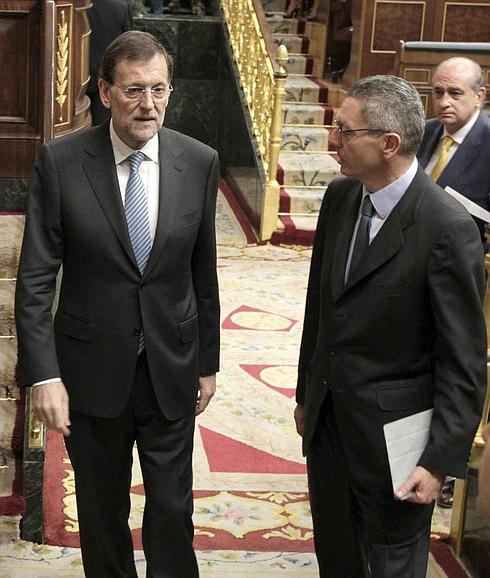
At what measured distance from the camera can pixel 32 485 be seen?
14.6ft

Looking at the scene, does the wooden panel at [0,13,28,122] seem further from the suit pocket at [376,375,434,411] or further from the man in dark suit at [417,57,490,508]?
the suit pocket at [376,375,434,411]

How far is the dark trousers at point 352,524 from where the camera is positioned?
3.18 m

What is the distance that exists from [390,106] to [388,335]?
1.95ft

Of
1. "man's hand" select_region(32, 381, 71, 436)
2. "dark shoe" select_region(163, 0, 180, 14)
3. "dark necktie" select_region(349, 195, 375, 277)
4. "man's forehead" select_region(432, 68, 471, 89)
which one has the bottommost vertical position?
"man's hand" select_region(32, 381, 71, 436)

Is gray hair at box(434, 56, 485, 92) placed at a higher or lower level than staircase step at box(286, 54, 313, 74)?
higher

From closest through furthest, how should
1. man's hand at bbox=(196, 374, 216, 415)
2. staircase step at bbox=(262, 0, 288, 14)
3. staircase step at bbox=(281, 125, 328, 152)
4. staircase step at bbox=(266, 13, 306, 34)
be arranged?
1. man's hand at bbox=(196, 374, 216, 415)
2. staircase step at bbox=(281, 125, 328, 152)
3. staircase step at bbox=(266, 13, 306, 34)
4. staircase step at bbox=(262, 0, 288, 14)

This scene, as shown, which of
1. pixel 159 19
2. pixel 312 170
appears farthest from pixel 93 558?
pixel 159 19

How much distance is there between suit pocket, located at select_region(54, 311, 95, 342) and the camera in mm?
3322

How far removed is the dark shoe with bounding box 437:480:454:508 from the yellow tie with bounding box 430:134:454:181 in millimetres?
1357

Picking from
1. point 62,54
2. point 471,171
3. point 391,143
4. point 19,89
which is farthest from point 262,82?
point 391,143

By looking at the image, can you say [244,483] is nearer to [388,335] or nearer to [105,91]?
[388,335]

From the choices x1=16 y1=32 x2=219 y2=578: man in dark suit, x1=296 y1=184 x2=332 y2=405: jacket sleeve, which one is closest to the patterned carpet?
x1=16 y1=32 x2=219 y2=578: man in dark suit

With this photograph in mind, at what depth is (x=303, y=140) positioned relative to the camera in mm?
10852

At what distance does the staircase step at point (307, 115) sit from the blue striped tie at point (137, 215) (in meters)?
7.94
